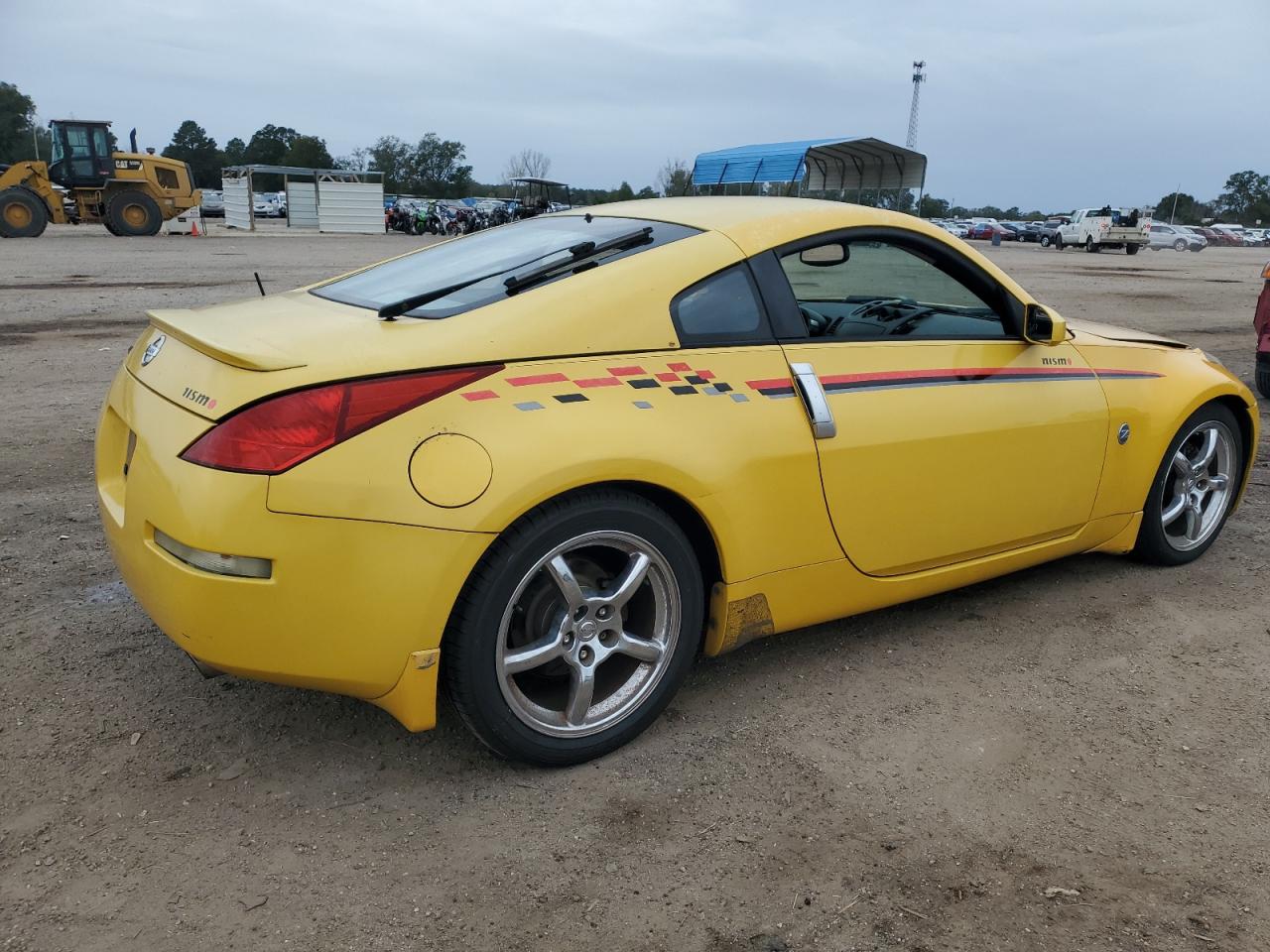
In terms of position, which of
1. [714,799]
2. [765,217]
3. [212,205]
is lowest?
[714,799]

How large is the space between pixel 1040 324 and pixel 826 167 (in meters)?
31.6

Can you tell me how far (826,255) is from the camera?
3283mm

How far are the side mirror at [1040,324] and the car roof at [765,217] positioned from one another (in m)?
0.43

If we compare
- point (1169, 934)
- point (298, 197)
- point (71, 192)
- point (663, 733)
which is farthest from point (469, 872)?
point (298, 197)

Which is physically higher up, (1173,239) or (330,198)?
(1173,239)

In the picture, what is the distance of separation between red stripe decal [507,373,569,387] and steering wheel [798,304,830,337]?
876mm

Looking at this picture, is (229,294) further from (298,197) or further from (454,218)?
(298,197)

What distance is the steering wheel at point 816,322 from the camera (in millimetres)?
3006

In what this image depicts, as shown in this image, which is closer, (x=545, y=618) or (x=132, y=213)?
(x=545, y=618)

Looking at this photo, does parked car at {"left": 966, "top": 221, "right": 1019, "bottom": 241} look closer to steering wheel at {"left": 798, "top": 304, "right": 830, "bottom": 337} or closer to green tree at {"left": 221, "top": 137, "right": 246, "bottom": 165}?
steering wheel at {"left": 798, "top": 304, "right": 830, "bottom": 337}

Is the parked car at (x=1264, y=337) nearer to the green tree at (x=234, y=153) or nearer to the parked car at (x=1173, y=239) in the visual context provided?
→ the parked car at (x=1173, y=239)

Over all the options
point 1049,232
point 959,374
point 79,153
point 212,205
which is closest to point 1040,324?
point 959,374

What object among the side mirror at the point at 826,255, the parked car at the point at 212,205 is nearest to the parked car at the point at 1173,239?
the parked car at the point at 212,205

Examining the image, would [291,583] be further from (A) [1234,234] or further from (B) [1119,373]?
(A) [1234,234]
